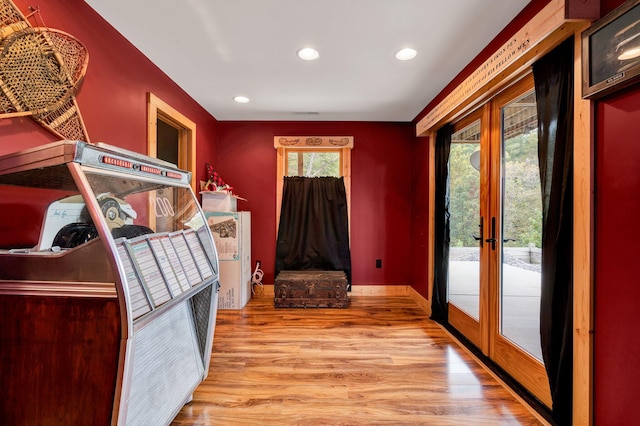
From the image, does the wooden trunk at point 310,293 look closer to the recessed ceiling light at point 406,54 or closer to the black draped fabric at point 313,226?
the black draped fabric at point 313,226

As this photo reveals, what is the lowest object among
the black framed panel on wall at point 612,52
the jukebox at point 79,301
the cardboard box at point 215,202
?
the jukebox at point 79,301

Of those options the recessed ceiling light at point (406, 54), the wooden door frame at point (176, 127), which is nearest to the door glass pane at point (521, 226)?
the recessed ceiling light at point (406, 54)

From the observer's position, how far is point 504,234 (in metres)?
2.10

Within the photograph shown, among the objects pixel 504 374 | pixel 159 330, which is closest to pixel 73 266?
pixel 159 330

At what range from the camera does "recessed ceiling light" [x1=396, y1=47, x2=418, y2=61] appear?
2098mm

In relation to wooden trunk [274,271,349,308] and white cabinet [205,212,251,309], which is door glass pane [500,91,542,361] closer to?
wooden trunk [274,271,349,308]

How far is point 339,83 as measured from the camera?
2664 mm

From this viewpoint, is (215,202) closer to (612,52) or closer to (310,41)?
(310,41)

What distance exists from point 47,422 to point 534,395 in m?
2.54

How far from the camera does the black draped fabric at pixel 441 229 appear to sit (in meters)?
2.83

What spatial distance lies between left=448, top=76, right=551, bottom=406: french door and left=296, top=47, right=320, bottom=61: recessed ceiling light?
4.82 ft

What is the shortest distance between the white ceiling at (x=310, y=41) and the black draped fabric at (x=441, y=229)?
0.59 m

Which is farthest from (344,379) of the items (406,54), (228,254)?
(406,54)

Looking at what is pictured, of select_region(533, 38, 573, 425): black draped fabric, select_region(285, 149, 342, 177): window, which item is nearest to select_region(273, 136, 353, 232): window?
select_region(285, 149, 342, 177): window
